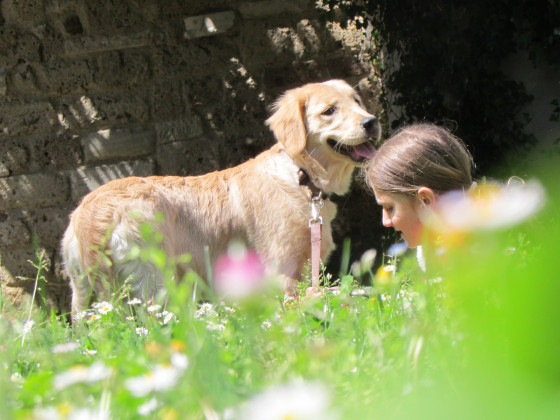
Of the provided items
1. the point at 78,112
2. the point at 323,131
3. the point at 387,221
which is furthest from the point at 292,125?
the point at 78,112

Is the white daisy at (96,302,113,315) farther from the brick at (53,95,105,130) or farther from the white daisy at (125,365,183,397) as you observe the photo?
the brick at (53,95,105,130)

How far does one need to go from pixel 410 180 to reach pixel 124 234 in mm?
1625

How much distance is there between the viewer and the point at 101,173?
187 inches

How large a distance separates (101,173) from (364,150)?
2.44 meters

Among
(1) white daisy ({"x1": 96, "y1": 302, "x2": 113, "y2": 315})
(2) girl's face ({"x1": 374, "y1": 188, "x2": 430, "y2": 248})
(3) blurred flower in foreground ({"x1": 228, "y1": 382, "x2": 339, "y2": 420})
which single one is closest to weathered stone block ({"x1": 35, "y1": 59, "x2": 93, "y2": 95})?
(1) white daisy ({"x1": 96, "y1": 302, "x2": 113, "y2": 315})

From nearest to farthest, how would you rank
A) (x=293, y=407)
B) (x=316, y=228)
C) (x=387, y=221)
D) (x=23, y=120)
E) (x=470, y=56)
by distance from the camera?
(x=293, y=407) → (x=387, y=221) → (x=316, y=228) → (x=470, y=56) → (x=23, y=120)

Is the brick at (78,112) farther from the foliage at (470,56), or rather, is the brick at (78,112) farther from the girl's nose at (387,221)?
the girl's nose at (387,221)

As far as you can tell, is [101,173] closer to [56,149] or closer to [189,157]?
[56,149]

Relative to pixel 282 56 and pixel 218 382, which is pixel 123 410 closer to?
pixel 218 382

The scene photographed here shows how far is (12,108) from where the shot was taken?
186 inches

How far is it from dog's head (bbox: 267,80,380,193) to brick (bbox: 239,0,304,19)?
4.21ft

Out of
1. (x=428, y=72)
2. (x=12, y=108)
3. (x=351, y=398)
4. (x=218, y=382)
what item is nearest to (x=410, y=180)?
(x=351, y=398)

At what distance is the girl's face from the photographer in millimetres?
2438

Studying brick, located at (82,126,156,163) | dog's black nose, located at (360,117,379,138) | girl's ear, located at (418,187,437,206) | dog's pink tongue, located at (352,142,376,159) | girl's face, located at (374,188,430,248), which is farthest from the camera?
brick, located at (82,126,156,163)
